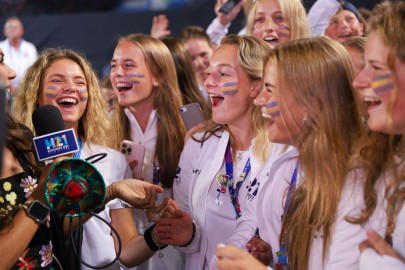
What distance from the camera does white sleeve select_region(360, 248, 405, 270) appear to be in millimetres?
1814

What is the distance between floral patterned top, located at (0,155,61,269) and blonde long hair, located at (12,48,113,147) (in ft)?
3.13

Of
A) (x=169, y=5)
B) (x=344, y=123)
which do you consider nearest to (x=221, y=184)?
(x=344, y=123)

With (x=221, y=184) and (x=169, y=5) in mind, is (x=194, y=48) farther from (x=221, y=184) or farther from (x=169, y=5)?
(x=169, y=5)

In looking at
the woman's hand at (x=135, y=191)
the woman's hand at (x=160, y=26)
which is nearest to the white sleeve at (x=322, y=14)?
the woman's hand at (x=160, y=26)

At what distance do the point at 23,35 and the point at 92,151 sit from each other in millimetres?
6975

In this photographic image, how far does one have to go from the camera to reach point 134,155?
3.53 m

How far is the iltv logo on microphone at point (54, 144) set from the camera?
2.12 metres

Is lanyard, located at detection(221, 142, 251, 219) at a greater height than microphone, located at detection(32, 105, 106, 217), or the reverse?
microphone, located at detection(32, 105, 106, 217)

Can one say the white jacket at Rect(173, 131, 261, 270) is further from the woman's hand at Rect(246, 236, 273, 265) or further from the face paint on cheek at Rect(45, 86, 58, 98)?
the face paint on cheek at Rect(45, 86, 58, 98)

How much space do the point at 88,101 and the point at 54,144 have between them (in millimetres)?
1156

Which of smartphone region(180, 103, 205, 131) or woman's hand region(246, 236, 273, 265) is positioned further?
smartphone region(180, 103, 205, 131)

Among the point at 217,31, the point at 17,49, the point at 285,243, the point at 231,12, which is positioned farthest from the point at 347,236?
the point at 17,49

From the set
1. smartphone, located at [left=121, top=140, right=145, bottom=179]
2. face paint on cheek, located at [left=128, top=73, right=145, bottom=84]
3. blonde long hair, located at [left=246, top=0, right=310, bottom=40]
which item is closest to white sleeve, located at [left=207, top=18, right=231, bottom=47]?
blonde long hair, located at [left=246, top=0, right=310, bottom=40]

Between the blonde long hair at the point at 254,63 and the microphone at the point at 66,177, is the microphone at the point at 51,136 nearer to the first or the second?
the microphone at the point at 66,177
